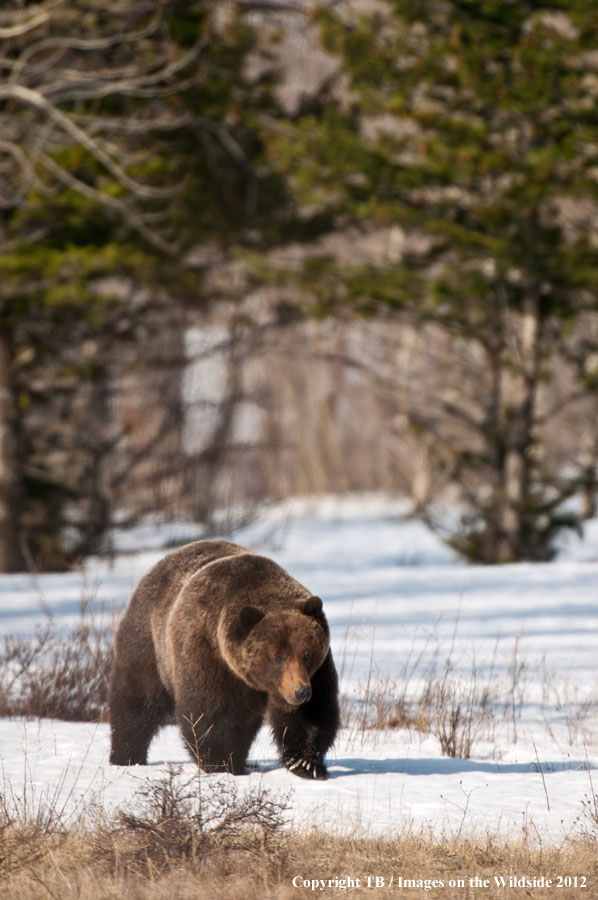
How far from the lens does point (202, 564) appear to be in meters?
5.35

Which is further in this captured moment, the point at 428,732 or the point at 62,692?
the point at 62,692

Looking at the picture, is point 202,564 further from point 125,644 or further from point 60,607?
point 60,607

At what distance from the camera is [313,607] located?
4.70 m

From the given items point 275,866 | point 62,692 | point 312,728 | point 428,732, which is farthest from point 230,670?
point 62,692

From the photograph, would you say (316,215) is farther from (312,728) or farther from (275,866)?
(275,866)

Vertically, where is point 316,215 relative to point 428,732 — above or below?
above

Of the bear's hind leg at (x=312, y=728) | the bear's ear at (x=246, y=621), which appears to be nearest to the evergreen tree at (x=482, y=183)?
the bear's hind leg at (x=312, y=728)

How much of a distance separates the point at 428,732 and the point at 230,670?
173 cm

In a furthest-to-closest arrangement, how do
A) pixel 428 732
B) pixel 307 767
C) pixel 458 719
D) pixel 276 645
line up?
pixel 428 732
pixel 458 719
pixel 307 767
pixel 276 645

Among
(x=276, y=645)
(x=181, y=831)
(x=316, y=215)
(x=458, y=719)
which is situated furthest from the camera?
(x=316, y=215)

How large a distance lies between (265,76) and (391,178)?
2.50 metres

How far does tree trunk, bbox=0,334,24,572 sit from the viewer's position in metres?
14.1

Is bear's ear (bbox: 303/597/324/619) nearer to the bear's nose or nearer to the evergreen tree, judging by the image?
the bear's nose

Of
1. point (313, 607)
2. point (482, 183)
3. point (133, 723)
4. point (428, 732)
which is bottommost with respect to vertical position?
point (428, 732)
